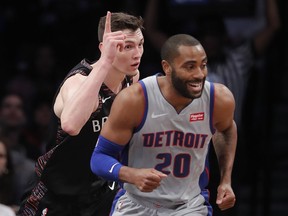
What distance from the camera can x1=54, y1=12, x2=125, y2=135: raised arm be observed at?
215 inches

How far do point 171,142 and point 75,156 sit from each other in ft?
2.57

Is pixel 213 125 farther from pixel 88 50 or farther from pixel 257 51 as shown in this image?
pixel 88 50

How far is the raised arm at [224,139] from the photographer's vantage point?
5.35 meters

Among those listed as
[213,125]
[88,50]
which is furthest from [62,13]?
[213,125]

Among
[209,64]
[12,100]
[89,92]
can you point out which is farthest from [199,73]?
[12,100]

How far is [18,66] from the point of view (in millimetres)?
10727

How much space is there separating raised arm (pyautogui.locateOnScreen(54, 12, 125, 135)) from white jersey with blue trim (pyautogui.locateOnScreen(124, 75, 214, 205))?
0.80ft

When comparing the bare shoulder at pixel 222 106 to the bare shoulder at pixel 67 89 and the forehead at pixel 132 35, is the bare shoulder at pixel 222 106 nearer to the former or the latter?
the forehead at pixel 132 35

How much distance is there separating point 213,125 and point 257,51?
3186mm

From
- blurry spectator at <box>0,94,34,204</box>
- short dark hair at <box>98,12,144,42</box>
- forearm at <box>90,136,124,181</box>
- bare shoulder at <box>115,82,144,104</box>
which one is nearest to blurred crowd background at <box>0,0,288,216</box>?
blurry spectator at <box>0,94,34,204</box>

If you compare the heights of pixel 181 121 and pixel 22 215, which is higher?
pixel 181 121

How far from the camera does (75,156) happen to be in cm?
597

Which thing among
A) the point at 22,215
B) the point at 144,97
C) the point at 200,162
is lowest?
the point at 22,215

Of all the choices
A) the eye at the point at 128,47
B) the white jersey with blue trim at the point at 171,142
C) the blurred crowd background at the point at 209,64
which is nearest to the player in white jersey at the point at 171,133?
the white jersey with blue trim at the point at 171,142
